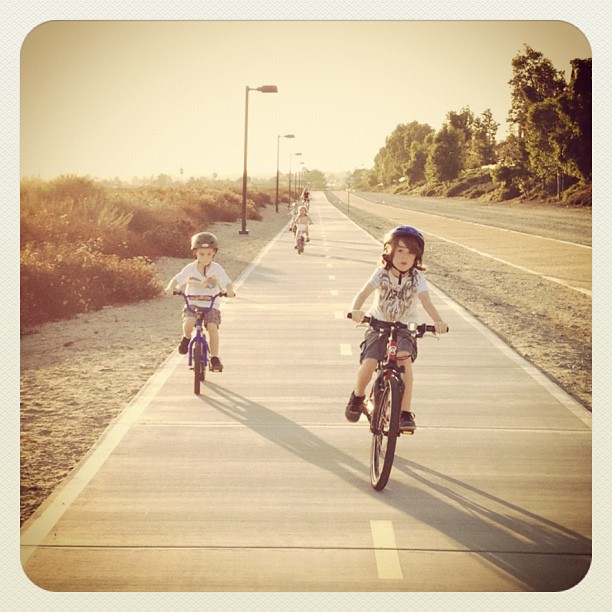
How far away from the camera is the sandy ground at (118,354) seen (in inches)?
256

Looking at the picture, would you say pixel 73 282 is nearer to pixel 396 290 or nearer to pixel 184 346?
pixel 184 346

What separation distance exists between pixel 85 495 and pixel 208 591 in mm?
1473

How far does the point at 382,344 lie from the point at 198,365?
8.35 ft

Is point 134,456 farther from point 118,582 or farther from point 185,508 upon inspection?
point 118,582

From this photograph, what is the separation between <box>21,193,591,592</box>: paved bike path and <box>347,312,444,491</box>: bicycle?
16cm

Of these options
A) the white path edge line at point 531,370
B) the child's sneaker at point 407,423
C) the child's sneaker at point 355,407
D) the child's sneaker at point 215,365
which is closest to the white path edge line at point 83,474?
the child's sneaker at point 215,365

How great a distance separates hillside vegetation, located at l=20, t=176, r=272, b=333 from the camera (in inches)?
503

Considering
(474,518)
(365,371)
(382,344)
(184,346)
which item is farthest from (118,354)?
(474,518)

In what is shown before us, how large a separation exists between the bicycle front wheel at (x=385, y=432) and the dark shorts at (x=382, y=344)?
253 millimetres

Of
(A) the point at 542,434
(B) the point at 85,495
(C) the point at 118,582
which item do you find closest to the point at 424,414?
(A) the point at 542,434

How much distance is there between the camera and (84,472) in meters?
5.46

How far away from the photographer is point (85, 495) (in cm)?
505
